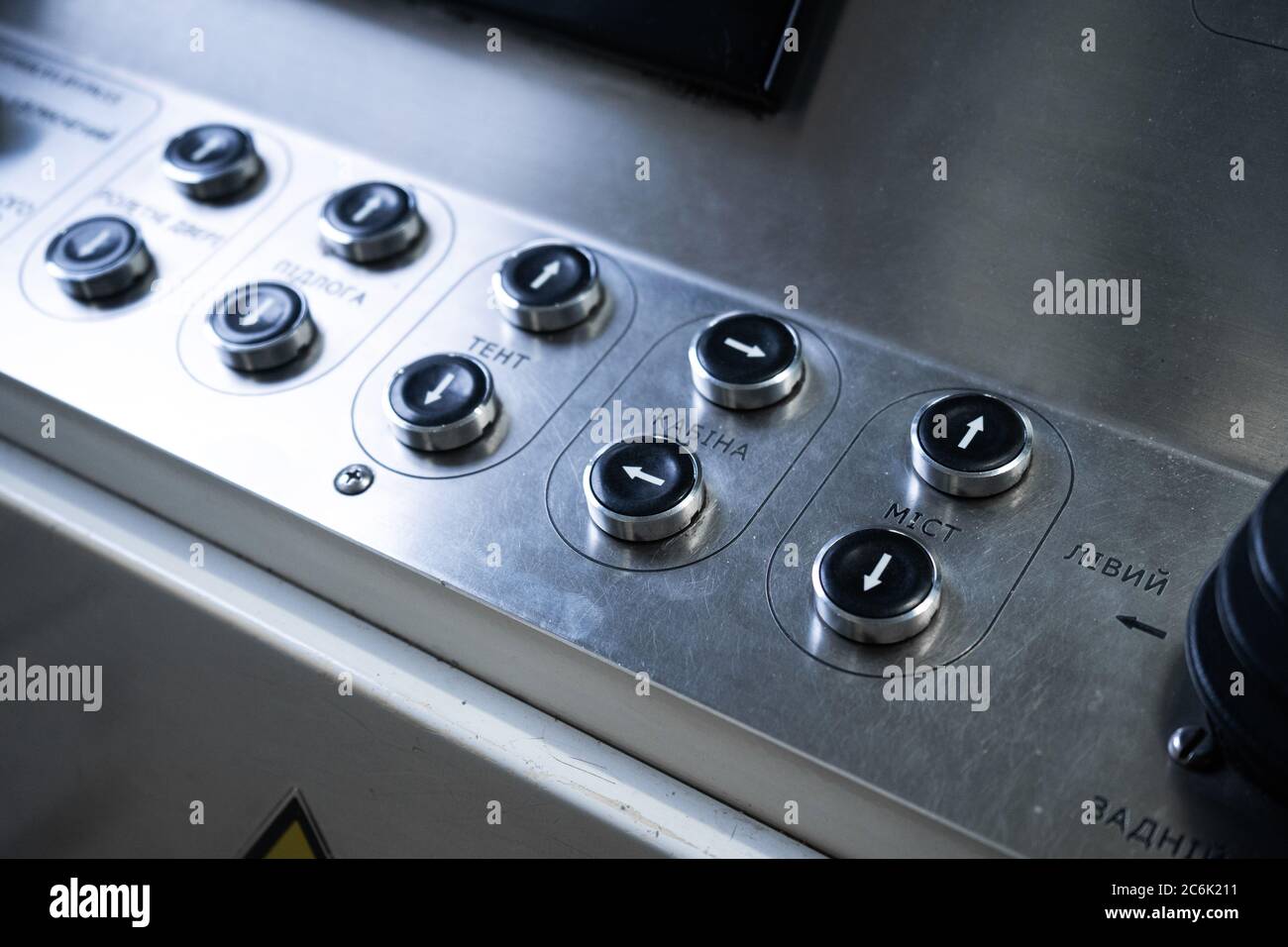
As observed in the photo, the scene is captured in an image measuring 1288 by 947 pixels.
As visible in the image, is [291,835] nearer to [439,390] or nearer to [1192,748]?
[439,390]

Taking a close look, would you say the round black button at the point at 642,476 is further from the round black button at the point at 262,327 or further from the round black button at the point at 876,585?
the round black button at the point at 262,327

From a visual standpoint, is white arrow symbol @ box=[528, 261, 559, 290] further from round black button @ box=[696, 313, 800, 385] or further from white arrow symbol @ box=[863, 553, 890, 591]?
white arrow symbol @ box=[863, 553, 890, 591]

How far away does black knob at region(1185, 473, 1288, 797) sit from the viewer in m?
0.39

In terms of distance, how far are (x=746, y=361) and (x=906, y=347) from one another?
0.08m

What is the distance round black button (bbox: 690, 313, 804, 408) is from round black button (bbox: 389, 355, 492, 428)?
0.34 feet

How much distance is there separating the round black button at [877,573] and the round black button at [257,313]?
31 centimetres

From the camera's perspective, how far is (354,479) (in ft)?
1.94


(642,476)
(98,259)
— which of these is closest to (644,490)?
(642,476)

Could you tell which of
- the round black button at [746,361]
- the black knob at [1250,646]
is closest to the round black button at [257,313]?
the round black button at [746,361]

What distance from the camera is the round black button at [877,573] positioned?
0.51m

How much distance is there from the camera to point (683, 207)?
0.69 metres
